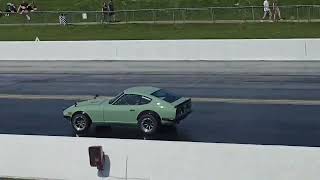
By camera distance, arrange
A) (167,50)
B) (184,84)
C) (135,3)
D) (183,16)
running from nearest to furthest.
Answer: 1. (184,84)
2. (167,50)
3. (183,16)
4. (135,3)

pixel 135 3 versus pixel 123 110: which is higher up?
pixel 135 3

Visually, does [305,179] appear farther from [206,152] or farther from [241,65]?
[241,65]

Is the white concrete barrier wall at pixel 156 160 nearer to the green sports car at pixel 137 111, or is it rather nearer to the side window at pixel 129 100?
the green sports car at pixel 137 111

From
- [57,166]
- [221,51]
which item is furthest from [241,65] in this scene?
[57,166]

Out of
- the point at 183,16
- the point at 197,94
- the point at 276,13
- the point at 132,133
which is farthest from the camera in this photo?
the point at 183,16

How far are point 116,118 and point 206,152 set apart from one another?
5.54 m

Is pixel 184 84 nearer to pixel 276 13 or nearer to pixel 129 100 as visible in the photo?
pixel 129 100

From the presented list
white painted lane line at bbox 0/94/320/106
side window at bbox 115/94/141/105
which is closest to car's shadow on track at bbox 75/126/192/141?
side window at bbox 115/94/141/105

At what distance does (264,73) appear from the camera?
969 inches

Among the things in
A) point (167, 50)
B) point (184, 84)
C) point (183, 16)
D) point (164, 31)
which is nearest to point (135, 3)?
point (183, 16)

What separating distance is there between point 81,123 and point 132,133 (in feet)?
4.62

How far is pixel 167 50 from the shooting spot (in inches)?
1200

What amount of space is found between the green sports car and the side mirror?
442cm

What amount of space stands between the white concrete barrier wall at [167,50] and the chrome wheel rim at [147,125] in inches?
538
